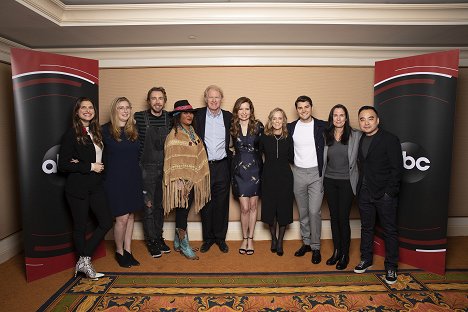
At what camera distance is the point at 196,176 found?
348 cm

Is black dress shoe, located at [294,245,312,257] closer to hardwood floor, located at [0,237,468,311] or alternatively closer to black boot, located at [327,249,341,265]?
hardwood floor, located at [0,237,468,311]

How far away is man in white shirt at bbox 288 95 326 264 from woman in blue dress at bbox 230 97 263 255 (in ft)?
1.30

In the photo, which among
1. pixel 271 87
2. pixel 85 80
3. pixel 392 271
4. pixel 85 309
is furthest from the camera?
pixel 271 87

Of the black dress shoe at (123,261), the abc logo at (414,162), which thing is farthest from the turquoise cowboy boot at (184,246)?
the abc logo at (414,162)

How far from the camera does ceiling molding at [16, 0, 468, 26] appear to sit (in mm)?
3100

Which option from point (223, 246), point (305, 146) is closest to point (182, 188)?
point (223, 246)

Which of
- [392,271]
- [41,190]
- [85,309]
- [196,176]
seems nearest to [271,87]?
[196,176]

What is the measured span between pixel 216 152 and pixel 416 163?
200cm

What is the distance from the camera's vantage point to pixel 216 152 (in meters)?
3.62

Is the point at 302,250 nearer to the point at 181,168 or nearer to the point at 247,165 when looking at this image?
the point at 247,165

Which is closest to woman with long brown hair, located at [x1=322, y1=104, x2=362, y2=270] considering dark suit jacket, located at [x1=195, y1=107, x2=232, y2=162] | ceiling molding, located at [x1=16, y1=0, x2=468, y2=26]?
ceiling molding, located at [x1=16, y1=0, x2=468, y2=26]

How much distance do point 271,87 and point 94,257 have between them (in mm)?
2807

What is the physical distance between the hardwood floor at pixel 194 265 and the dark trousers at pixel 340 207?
0.27 m

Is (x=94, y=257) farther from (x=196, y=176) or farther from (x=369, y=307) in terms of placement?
(x=369, y=307)
